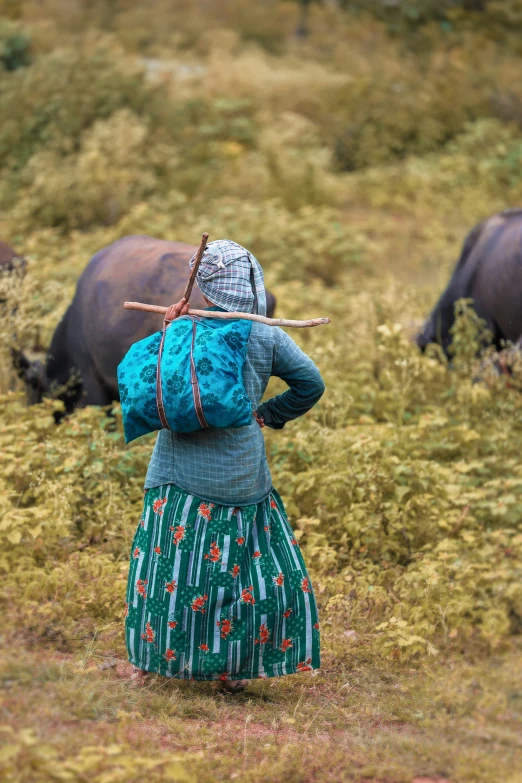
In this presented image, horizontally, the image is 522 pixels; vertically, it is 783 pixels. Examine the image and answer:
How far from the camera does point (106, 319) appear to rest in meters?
6.28

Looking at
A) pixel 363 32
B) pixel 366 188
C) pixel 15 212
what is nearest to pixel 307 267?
pixel 15 212

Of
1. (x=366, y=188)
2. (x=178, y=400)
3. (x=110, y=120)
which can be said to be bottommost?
(x=366, y=188)

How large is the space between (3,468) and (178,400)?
196 centimetres

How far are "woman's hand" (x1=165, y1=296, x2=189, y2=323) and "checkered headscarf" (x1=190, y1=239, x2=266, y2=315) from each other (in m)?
0.09

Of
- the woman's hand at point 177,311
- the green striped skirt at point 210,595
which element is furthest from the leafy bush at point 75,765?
the woman's hand at point 177,311

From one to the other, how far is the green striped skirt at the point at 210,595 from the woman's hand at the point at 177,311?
607mm

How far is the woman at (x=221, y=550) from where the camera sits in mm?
3573

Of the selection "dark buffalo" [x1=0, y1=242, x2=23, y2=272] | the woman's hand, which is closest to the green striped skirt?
the woman's hand

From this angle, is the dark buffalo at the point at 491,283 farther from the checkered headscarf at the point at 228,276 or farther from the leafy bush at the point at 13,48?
the leafy bush at the point at 13,48

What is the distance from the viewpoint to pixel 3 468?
5.09 metres

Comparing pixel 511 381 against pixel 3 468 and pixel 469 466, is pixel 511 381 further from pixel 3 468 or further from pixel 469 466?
pixel 3 468

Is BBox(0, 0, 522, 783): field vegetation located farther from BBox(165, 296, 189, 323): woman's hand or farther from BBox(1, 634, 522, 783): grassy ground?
BBox(165, 296, 189, 323): woman's hand

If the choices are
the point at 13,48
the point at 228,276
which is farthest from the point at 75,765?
the point at 13,48

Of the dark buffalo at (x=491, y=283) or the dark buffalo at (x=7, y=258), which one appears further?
the dark buffalo at (x=491, y=283)
